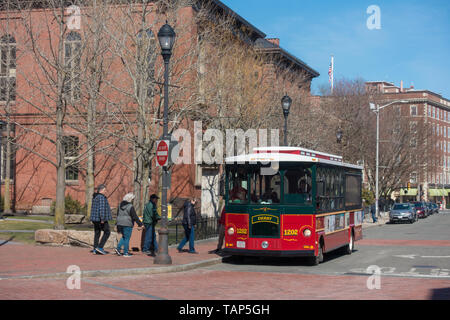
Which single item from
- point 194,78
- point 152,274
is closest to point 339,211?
point 152,274

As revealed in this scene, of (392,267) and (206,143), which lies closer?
(392,267)

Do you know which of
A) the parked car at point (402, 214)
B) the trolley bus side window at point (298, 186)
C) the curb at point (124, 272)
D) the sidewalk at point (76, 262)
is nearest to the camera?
the curb at point (124, 272)

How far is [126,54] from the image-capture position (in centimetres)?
2712

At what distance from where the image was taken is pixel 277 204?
18578mm

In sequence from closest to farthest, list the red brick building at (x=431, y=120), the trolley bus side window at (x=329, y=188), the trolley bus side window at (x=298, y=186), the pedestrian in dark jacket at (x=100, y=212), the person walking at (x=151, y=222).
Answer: the pedestrian in dark jacket at (x=100, y=212) → the trolley bus side window at (x=298, y=186) → the trolley bus side window at (x=329, y=188) → the person walking at (x=151, y=222) → the red brick building at (x=431, y=120)

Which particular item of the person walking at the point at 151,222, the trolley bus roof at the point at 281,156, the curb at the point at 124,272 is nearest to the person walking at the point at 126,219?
the person walking at the point at 151,222

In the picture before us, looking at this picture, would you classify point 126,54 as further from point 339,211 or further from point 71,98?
point 339,211

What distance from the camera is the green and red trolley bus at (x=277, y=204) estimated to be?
18.4 m

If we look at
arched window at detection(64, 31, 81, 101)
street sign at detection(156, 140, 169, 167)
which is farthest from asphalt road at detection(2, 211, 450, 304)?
arched window at detection(64, 31, 81, 101)

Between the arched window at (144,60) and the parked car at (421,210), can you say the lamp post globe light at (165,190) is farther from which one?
the parked car at (421,210)

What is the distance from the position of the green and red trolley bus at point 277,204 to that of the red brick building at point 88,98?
6131 millimetres

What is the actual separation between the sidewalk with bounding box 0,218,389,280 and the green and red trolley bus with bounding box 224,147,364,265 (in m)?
1.50

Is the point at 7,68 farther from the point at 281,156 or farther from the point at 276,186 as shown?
the point at 276,186
